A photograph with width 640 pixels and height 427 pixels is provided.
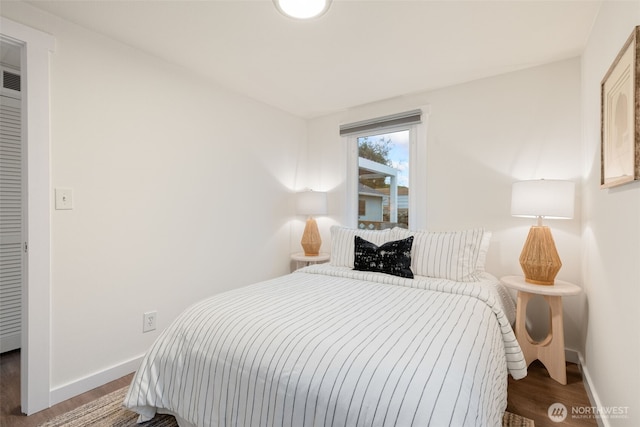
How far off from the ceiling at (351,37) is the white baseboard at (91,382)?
224 cm

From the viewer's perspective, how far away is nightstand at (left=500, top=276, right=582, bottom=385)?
1.99 meters

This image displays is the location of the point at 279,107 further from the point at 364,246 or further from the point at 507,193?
the point at 507,193

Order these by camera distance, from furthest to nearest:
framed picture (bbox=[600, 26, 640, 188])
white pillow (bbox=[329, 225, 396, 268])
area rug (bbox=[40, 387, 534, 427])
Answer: white pillow (bbox=[329, 225, 396, 268]) < area rug (bbox=[40, 387, 534, 427]) < framed picture (bbox=[600, 26, 640, 188])

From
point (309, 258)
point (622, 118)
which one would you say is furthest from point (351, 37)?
point (309, 258)

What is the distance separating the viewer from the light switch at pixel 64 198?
1.82 m

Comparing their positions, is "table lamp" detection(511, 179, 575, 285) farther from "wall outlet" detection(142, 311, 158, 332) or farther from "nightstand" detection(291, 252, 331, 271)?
"wall outlet" detection(142, 311, 158, 332)

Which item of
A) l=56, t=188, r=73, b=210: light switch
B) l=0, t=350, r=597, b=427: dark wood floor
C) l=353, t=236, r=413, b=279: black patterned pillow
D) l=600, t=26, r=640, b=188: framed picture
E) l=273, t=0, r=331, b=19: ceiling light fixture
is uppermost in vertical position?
l=273, t=0, r=331, b=19: ceiling light fixture

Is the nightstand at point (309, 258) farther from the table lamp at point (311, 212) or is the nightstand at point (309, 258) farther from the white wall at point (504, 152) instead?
the white wall at point (504, 152)

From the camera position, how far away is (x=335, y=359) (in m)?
1.07

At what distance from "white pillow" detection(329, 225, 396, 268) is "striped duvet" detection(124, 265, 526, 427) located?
73cm

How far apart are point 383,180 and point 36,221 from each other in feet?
9.19

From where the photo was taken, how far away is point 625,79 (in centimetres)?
127

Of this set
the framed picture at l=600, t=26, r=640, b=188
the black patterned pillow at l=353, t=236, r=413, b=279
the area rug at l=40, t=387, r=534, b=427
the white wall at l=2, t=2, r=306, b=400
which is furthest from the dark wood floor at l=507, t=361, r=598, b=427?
the white wall at l=2, t=2, r=306, b=400

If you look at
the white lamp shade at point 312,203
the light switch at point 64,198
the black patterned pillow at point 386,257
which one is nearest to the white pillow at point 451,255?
the black patterned pillow at point 386,257
